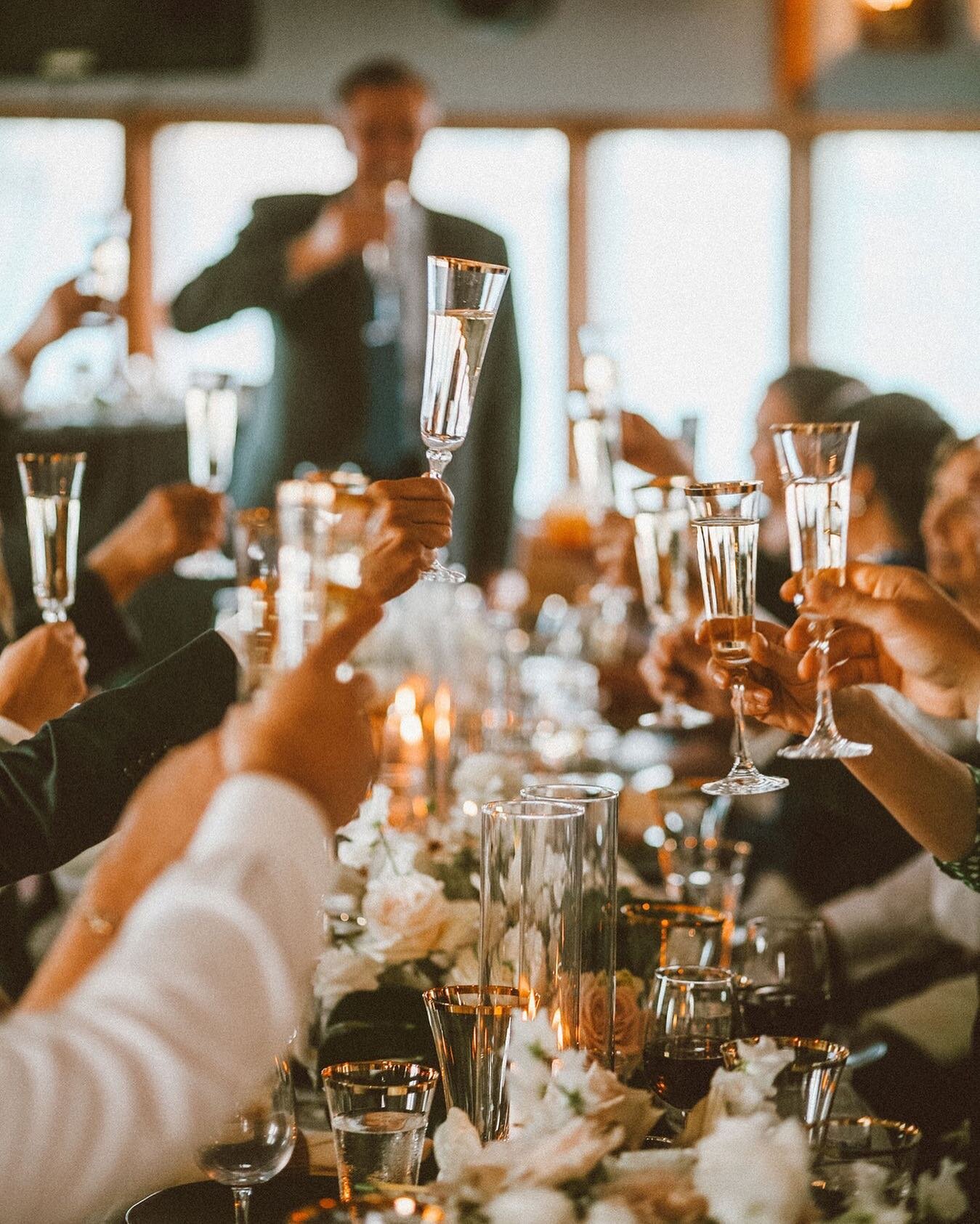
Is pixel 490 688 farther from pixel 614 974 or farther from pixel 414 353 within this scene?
pixel 414 353

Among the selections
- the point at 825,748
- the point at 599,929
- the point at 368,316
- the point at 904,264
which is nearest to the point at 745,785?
the point at 825,748

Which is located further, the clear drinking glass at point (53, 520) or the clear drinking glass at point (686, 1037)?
the clear drinking glass at point (53, 520)

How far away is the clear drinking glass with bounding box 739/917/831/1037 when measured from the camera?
1246mm

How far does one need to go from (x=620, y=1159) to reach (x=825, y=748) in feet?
1.75

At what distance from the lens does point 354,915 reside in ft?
4.36

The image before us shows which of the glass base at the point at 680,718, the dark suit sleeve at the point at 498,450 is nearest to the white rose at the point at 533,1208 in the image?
the glass base at the point at 680,718

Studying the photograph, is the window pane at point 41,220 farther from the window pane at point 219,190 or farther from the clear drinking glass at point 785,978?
the clear drinking glass at point 785,978

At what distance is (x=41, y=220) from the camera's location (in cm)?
611

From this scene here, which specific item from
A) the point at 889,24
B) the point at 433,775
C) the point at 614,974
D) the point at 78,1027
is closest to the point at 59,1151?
the point at 78,1027

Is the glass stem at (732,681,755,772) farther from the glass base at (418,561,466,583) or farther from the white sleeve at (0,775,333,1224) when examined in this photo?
the white sleeve at (0,775,333,1224)

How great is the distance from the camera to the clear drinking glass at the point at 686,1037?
1029 mm

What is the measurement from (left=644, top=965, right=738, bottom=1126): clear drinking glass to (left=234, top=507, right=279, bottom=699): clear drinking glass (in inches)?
14.6

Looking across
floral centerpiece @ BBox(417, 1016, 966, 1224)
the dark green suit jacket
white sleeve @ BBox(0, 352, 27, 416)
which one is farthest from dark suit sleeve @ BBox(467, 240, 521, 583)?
floral centerpiece @ BBox(417, 1016, 966, 1224)

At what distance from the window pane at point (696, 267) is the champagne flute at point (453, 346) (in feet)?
17.5
